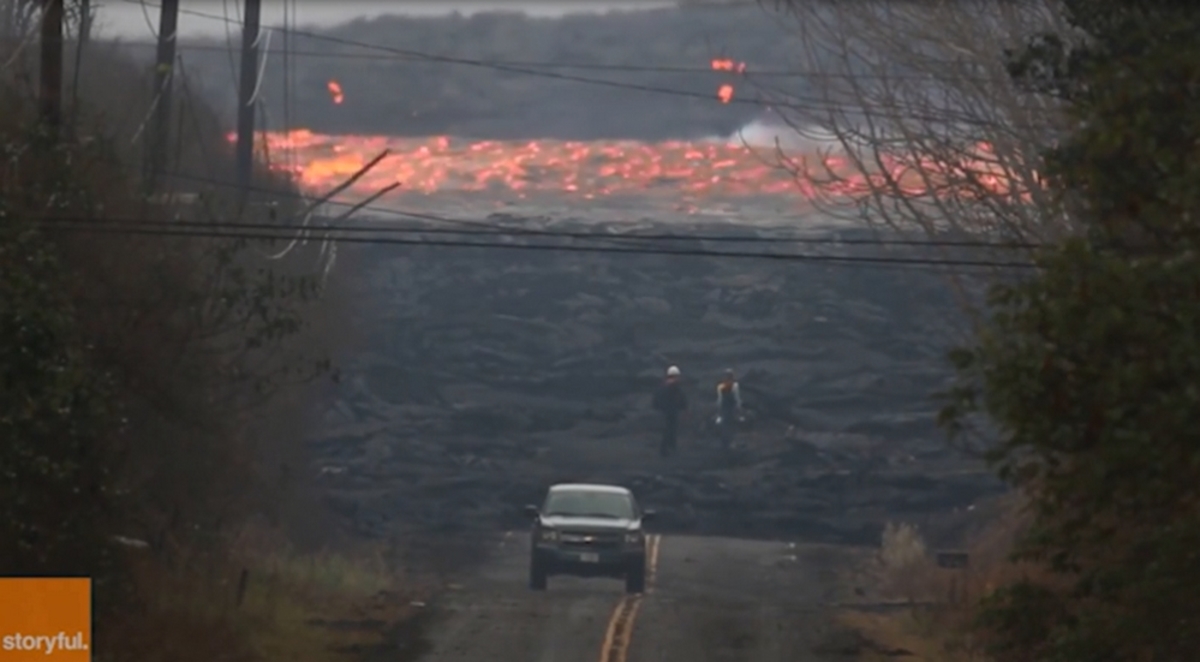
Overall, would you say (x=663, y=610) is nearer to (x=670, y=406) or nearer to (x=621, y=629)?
(x=621, y=629)

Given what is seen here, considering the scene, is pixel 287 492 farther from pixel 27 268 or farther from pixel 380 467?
pixel 27 268

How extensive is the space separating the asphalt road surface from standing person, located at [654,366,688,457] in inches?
249

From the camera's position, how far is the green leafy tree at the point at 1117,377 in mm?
12336

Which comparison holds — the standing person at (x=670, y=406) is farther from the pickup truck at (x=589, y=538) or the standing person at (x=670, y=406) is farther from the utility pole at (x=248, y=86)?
the utility pole at (x=248, y=86)

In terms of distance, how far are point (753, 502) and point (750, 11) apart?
98.7ft

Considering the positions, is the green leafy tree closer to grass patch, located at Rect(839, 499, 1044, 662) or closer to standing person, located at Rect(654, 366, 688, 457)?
grass patch, located at Rect(839, 499, 1044, 662)

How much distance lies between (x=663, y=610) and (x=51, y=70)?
1266cm

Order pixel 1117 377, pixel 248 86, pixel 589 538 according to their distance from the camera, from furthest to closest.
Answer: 1. pixel 248 86
2. pixel 589 538
3. pixel 1117 377

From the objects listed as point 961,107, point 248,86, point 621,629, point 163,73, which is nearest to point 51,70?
point 163,73

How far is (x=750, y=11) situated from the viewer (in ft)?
240

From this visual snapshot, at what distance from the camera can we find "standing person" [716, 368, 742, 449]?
5178cm

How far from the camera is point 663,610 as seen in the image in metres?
30.7

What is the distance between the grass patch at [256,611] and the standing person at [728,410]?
17630 mm

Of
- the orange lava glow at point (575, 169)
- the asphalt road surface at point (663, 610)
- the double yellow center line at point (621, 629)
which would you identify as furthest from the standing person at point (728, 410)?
the double yellow center line at point (621, 629)
